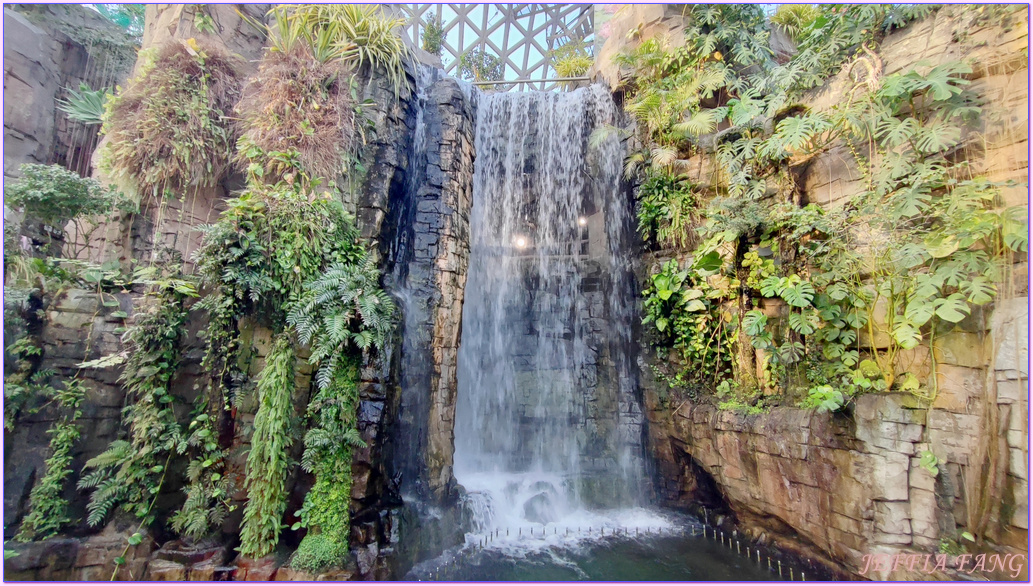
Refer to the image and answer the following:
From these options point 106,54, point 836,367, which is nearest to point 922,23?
point 836,367

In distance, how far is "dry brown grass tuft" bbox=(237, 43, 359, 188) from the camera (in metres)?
5.84

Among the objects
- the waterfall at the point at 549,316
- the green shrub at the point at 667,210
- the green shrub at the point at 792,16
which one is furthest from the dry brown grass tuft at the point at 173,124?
the green shrub at the point at 792,16

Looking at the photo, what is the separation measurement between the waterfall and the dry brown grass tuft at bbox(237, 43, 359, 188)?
9.13ft

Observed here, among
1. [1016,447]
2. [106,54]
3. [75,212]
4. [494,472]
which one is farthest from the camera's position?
[106,54]

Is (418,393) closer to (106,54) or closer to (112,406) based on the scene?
(112,406)

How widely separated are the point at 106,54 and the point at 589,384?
10.3 meters

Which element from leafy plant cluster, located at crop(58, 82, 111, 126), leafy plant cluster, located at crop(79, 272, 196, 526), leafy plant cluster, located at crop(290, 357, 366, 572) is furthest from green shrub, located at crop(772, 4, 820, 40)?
leafy plant cluster, located at crop(58, 82, 111, 126)

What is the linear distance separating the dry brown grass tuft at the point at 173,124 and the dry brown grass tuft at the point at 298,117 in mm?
361

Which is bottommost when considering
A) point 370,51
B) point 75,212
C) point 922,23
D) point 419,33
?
point 75,212

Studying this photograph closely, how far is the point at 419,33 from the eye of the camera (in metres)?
14.1

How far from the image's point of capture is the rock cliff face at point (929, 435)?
3846 mm

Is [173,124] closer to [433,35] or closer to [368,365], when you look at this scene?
[368,365]

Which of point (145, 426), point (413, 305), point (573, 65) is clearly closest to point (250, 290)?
point (145, 426)

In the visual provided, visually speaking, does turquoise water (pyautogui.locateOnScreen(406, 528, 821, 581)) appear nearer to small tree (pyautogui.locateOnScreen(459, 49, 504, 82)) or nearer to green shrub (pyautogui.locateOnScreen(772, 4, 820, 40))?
green shrub (pyautogui.locateOnScreen(772, 4, 820, 40))
